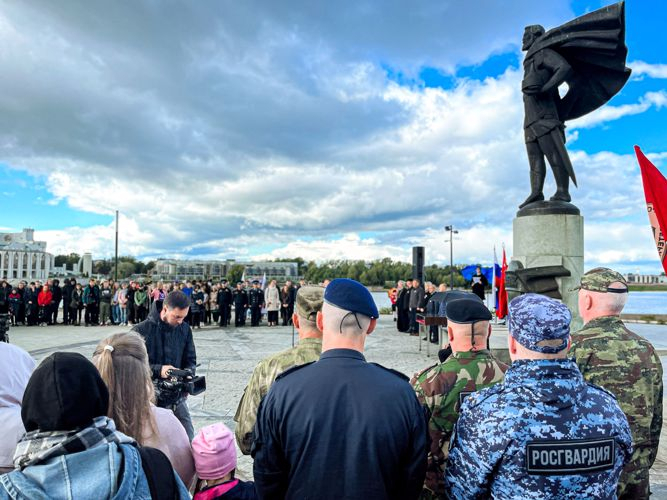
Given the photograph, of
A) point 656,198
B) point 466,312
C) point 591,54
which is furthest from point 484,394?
point 591,54

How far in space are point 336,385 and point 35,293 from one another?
19.4m

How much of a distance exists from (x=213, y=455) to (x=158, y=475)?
31.4 inches

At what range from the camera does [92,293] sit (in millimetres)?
17719

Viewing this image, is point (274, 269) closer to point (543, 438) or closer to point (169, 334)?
point (169, 334)

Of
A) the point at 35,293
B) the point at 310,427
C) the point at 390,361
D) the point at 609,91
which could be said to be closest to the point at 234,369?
the point at 390,361

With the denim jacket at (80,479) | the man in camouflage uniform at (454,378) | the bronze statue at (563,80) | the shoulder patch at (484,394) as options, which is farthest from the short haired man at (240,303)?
the denim jacket at (80,479)

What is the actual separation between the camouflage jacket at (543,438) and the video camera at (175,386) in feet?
7.57

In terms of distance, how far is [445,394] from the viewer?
225 cm

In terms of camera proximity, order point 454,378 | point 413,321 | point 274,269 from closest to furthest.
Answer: point 454,378 → point 413,321 → point 274,269

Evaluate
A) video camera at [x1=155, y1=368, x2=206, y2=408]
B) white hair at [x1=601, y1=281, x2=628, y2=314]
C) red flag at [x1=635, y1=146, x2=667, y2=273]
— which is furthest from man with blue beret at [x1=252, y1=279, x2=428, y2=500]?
red flag at [x1=635, y1=146, x2=667, y2=273]

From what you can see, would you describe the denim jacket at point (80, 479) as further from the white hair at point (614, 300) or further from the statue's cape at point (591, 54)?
the statue's cape at point (591, 54)

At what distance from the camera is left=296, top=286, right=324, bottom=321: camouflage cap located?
2.74m

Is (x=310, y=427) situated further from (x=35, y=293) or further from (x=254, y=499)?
(x=35, y=293)

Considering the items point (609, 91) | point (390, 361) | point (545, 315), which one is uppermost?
point (609, 91)
